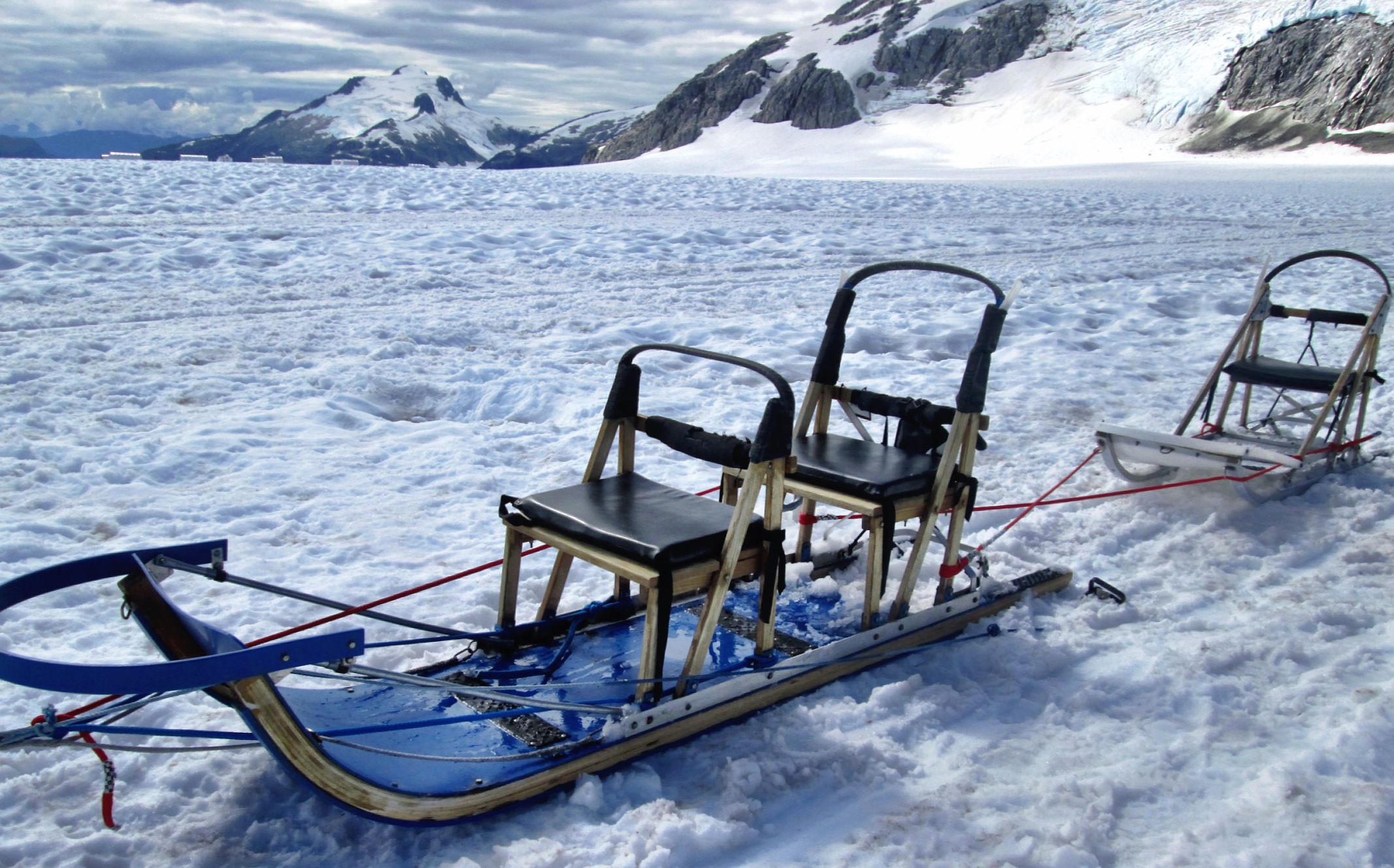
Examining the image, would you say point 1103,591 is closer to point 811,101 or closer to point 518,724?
point 518,724

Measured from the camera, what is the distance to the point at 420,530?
15.9ft

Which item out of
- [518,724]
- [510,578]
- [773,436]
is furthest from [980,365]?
[518,724]

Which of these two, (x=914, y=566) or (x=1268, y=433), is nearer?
(x=914, y=566)

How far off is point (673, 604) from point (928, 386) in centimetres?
420

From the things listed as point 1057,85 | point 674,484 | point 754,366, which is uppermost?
point 1057,85

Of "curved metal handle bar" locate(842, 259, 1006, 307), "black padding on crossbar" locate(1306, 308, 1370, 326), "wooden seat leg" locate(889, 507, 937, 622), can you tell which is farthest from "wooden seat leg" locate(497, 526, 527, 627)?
"black padding on crossbar" locate(1306, 308, 1370, 326)

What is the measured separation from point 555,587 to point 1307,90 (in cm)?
7032

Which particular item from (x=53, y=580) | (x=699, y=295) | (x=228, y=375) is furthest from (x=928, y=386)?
(x=53, y=580)

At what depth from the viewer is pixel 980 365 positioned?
3746 mm

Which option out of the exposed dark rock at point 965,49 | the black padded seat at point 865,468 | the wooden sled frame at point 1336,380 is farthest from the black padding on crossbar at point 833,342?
the exposed dark rock at point 965,49

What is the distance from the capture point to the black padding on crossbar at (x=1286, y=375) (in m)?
5.80

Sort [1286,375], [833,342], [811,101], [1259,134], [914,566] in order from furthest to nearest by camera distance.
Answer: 1. [811,101]
2. [1259,134]
3. [1286,375]
4. [833,342]
5. [914,566]

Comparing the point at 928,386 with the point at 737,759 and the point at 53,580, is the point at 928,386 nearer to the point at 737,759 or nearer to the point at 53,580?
the point at 737,759

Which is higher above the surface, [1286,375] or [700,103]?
[700,103]
